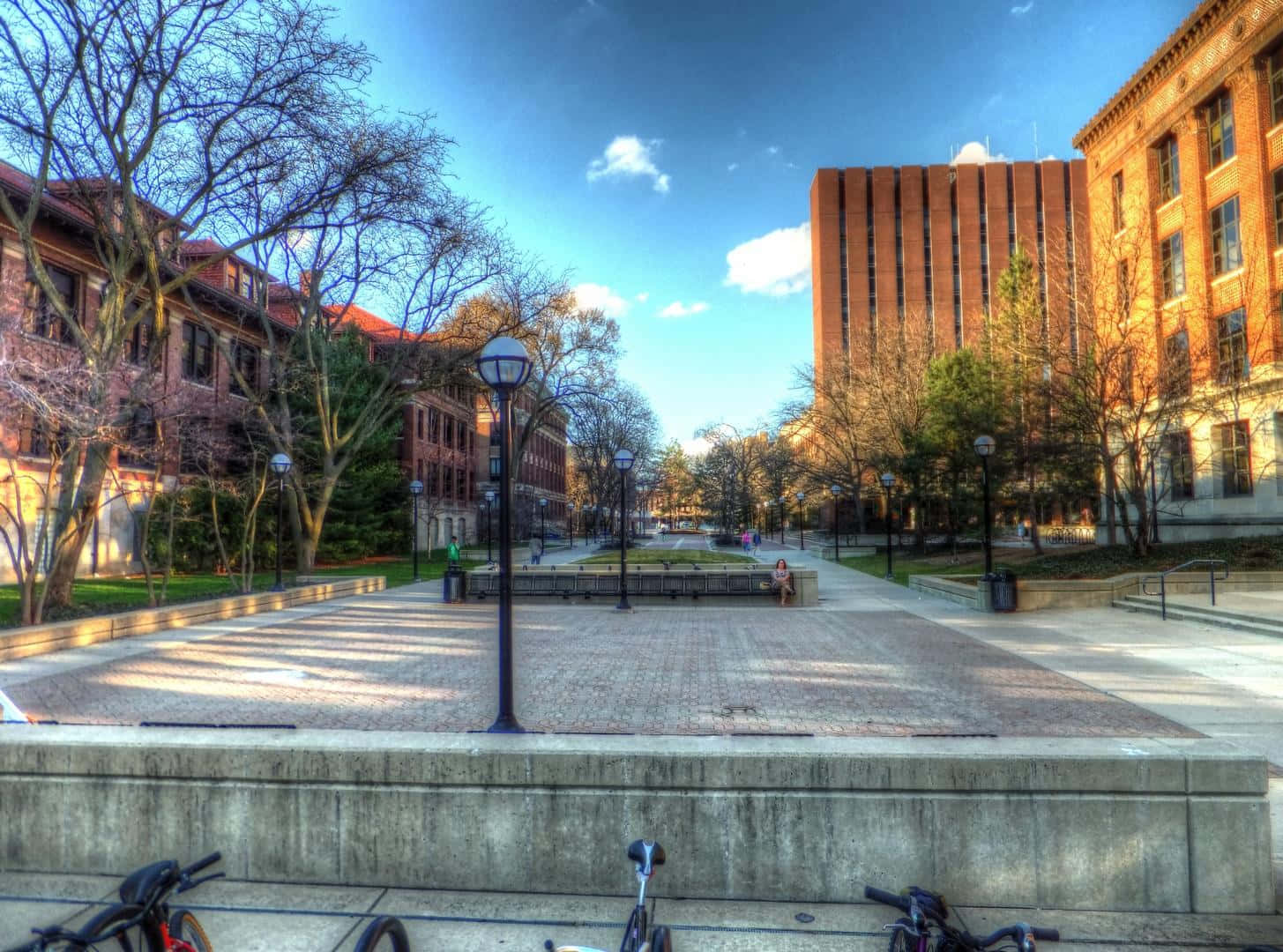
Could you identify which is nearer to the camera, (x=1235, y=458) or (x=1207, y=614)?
(x=1207, y=614)

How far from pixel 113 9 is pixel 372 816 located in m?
17.4

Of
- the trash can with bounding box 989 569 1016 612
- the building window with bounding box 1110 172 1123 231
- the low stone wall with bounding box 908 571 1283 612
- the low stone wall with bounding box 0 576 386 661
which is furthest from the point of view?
the building window with bounding box 1110 172 1123 231

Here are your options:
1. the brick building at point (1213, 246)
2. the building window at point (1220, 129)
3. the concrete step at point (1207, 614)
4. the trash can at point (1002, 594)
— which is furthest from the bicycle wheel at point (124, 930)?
the building window at point (1220, 129)

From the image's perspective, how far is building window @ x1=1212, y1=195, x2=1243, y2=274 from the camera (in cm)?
2683

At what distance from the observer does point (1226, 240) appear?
27484mm

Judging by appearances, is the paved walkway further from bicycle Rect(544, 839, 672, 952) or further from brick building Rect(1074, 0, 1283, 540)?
brick building Rect(1074, 0, 1283, 540)

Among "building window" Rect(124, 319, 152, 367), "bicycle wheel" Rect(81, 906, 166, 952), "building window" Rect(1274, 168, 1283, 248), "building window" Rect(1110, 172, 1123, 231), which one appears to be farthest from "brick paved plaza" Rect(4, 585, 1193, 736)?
"building window" Rect(1110, 172, 1123, 231)

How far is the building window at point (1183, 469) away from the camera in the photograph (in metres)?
28.0

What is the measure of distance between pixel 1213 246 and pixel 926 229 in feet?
A: 179

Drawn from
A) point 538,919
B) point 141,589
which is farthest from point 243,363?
point 538,919

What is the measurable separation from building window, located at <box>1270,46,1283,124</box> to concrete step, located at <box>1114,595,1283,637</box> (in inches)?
726

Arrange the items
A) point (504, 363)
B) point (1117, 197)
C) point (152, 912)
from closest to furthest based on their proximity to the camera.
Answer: point (152, 912), point (504, 363), point (1117, 197)

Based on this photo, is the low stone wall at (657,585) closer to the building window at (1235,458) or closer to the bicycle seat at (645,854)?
the bicycle seat at (645,854)

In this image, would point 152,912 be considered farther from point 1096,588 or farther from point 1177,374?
point 1177,374
